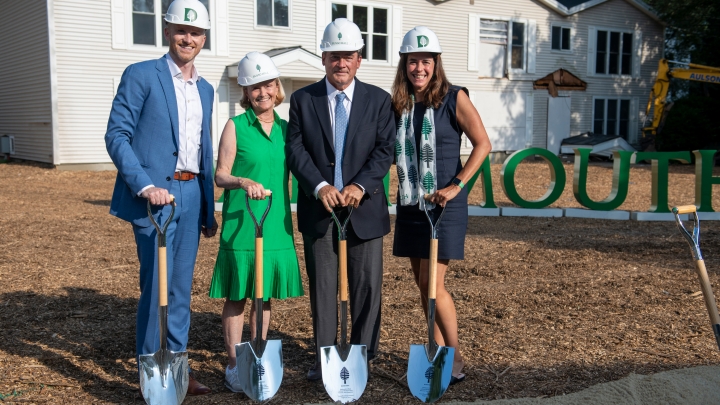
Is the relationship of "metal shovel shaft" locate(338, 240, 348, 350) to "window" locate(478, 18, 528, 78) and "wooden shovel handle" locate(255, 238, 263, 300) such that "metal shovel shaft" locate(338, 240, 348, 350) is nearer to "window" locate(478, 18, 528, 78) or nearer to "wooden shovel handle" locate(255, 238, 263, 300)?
Answer: "wooden shovel handle" locate(255, 238, 263, 300)

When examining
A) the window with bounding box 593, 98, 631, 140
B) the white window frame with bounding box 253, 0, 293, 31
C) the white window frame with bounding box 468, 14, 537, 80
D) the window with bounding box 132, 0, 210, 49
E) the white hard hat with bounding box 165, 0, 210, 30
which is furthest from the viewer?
the window with bounding box 593, 98, 631, 140

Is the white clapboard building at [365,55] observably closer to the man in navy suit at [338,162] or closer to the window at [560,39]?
the window at [560,39]

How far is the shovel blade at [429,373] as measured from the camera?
4.05m

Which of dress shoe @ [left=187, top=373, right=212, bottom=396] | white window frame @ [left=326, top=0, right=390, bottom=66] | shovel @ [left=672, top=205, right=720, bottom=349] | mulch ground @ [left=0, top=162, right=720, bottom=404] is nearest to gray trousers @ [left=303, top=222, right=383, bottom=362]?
mulch ground @ [left=0, top=162, right=720, bottom=404]

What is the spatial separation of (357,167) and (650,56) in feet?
91.7

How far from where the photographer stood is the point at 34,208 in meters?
12.0

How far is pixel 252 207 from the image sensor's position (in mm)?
4230

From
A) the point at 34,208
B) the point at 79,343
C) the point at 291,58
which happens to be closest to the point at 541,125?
the point at 291,58

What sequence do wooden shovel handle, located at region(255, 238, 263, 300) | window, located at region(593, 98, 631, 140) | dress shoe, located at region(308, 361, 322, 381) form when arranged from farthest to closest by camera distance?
window, located at region(593, 98, 631, 140)
dress shoe, located at region(308, 361, 322, 381)
wooden shovel handle, located at region(255, 238, 263, 300)

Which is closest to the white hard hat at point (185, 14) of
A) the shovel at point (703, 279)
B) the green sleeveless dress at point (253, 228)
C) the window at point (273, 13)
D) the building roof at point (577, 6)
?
the green sleeveless dress at point (253, 228)

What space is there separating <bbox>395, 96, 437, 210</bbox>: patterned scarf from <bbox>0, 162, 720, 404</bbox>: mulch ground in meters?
1.18

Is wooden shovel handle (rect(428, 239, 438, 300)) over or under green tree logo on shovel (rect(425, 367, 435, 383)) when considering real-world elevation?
over

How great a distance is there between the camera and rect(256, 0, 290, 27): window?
21.0 m

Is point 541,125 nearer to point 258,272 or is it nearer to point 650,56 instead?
point 650,56
